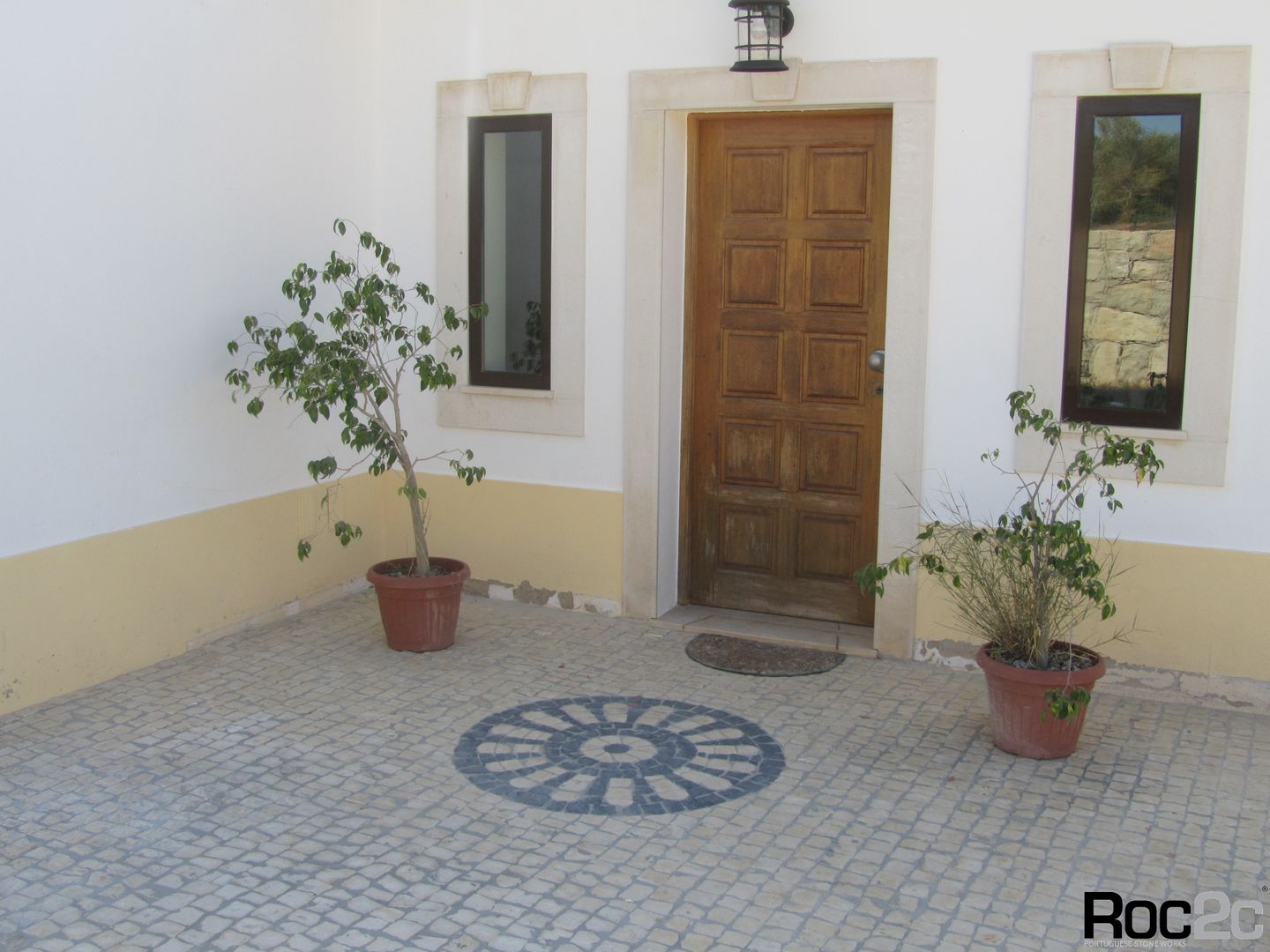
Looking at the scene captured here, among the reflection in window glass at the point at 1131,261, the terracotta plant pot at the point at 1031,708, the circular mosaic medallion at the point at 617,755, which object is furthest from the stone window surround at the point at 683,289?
the circular mosaic medallion at the point at 617,755

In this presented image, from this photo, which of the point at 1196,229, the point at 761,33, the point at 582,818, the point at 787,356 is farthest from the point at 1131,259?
the point at 582,818

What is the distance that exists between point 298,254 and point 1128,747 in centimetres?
468

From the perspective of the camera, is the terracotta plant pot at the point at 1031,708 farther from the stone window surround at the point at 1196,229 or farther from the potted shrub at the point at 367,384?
the potted shrub at the point at 367,384

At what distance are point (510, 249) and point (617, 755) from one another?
3.19m

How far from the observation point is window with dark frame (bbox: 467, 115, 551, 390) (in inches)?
272

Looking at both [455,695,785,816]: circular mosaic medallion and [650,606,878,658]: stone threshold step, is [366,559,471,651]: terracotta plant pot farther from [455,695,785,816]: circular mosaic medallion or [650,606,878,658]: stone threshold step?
[650,606,878,658]: stone threshold step

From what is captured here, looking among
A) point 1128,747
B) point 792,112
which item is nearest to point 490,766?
point 1128,747

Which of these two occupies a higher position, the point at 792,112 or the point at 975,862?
the point at 792,112

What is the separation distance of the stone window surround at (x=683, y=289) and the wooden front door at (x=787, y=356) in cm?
17

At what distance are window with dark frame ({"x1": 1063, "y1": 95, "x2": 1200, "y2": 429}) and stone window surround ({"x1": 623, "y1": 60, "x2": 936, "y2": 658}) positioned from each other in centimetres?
69

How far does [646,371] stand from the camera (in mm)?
6648

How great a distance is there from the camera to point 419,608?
6.12 meters

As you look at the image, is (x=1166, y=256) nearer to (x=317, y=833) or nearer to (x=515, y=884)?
(x=515, y=884)

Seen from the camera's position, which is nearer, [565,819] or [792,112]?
[565,819]
